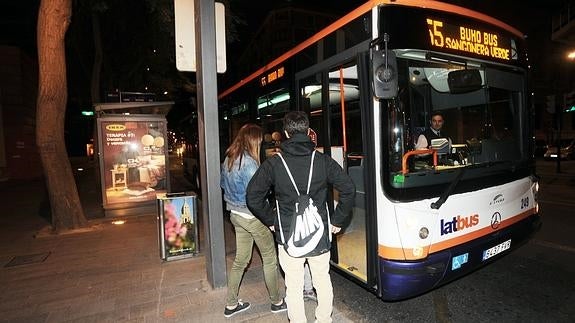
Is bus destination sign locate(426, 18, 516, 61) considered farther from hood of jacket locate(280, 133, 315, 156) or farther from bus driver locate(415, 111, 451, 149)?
hood of jacket locate(280, 133, 315, 156)

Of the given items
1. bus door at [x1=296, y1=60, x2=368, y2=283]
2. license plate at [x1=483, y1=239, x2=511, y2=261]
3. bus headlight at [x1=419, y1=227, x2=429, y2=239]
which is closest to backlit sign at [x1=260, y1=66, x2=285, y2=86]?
bus door at [x1=296, y1=60, x2=368, y2=283]

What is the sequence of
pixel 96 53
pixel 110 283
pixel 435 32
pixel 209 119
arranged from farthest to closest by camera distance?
pixel 96 53
pixel 110 283
pixel 209 119
pixel 435 32

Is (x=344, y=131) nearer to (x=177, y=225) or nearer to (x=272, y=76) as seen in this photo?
(x=272, y=76)

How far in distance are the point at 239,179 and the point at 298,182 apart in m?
0.91

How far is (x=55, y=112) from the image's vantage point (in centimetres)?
771

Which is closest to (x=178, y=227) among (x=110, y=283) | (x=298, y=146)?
(x=110, y=283)

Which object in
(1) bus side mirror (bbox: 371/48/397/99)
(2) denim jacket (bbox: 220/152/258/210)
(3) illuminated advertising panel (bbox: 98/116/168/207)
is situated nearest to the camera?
(1) bus side mirror (bbox: 371/48/397/99)

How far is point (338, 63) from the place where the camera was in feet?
13.2

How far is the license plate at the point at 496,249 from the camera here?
3925 mm

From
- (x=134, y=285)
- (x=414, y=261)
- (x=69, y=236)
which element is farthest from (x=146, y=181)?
(x=414, y=261)

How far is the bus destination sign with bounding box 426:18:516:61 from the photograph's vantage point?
363 centimetres

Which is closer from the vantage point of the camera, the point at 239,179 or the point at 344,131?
the point at 239,179

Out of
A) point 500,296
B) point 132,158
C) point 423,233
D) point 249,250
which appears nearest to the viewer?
point 423,233

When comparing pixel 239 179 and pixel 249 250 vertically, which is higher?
pixel 239 179
